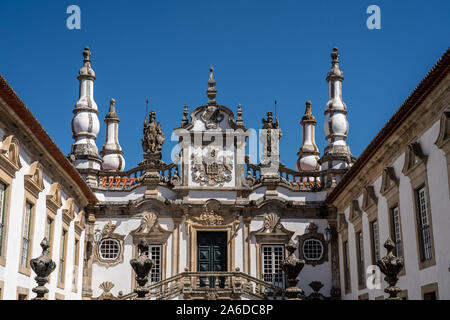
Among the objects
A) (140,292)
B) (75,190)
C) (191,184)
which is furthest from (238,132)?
(140,292)

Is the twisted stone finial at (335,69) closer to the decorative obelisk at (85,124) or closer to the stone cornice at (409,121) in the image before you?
the stone cornice at (409,121)

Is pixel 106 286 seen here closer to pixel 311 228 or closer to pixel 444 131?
pixel 311 228

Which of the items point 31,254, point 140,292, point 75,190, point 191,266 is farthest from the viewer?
point 191,266

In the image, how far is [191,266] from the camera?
912 inches

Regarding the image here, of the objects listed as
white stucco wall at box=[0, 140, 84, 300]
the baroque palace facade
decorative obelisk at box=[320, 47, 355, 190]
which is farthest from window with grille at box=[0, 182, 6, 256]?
decorative obelisk at box=[320, 47, 355, 190]

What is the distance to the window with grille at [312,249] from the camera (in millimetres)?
23734

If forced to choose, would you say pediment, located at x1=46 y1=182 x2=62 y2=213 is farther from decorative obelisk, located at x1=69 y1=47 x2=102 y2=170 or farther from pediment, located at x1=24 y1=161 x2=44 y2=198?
decorative obelisk, located at x1=69 y1=47 x2=102 y2=170

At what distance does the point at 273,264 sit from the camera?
928 inches

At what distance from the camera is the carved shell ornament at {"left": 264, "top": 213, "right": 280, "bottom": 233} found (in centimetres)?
2377

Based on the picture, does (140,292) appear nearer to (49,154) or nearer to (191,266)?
(49,154)

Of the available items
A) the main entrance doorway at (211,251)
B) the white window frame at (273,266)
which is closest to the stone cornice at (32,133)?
the main entrance doorway at (211,251)
